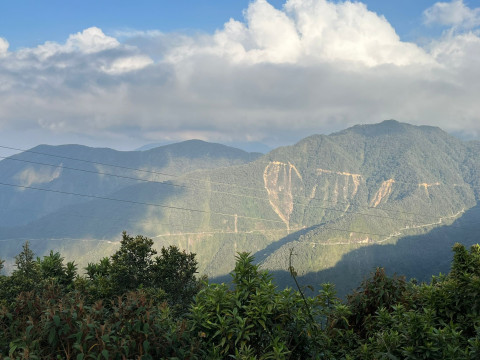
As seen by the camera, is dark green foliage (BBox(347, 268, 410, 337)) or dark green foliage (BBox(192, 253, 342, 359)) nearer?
dark green foliage (BBox(192, 253, 342, 359))

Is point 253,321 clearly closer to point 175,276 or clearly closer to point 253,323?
point 253,323

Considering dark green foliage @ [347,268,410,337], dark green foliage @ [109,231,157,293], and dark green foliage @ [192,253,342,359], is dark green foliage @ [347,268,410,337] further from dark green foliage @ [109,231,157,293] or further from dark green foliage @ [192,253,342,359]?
dark green foliage @ [109,231,157,293]

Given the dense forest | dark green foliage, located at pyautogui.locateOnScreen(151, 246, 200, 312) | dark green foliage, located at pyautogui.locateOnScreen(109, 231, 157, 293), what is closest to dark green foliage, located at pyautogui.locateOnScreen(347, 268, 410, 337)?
the dense forest

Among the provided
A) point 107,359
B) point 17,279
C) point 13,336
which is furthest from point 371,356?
point 17,279

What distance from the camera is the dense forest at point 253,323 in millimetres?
5750

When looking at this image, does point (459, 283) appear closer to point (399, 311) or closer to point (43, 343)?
point (399, 311)

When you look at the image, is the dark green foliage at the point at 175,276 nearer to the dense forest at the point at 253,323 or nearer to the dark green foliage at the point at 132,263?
the dark green foliage at the point at 132,263

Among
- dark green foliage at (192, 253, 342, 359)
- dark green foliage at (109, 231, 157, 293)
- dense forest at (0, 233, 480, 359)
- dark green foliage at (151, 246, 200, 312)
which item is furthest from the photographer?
dark green foliage at (151, 246, 200, 312)

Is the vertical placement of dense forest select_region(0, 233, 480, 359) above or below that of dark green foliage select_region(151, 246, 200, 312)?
above

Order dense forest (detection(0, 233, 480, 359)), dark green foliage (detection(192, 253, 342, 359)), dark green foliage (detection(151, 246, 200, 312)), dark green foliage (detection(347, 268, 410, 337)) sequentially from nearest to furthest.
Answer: dense forest (detection(0, 233, 480, 359))
dark green foliage (detection(192, 253, 342, 359))
dark green foliage (detection(347, 268, 410, 337))
dark green foliage (detection(151, 246, 200, 312))

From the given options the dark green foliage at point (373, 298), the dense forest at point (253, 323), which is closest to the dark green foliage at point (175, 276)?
the dark green foliage at point (373, 298)

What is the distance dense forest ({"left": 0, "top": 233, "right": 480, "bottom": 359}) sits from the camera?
575 centimetres

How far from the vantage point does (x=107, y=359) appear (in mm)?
5254

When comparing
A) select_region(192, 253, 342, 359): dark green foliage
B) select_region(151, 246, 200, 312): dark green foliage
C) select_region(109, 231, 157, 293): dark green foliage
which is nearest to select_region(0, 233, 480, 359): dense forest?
Result: select_region(192, 253, 342, 359): dark green foliage
